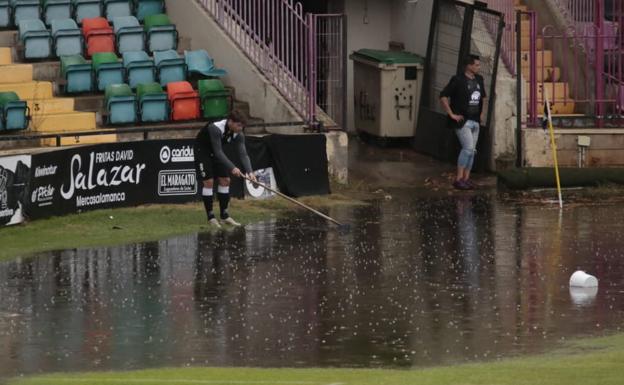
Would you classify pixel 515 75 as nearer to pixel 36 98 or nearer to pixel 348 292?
pixel 36 98

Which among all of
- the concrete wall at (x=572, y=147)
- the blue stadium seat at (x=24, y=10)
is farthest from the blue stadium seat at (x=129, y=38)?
the concrete wall at (x=572, y=147)

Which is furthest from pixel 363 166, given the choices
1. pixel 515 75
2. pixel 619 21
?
pixel 619 21

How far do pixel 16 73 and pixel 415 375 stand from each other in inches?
608

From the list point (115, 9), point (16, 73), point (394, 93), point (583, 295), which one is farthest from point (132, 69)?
point (583, 295)

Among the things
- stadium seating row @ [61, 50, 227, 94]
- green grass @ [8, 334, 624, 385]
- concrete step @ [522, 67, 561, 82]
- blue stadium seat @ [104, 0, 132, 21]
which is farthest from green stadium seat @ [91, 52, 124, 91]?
green grass @ [8, 334, 624, 385]

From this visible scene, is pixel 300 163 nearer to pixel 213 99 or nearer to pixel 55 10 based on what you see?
pixel 213 99

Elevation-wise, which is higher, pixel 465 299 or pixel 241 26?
pixel 241 26

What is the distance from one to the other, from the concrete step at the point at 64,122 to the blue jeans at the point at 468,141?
601cm

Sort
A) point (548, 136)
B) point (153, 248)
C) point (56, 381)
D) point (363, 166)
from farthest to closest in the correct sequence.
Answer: point (363, 166) < point (548, 136) < point (153, 248) < point (56, 381)

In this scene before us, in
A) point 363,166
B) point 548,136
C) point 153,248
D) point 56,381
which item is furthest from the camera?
point 363,166

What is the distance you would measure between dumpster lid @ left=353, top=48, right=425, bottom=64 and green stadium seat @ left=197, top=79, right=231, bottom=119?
3.35 metres

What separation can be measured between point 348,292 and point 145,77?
1101 centimetres

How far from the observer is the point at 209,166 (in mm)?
21812

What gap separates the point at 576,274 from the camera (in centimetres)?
1725
